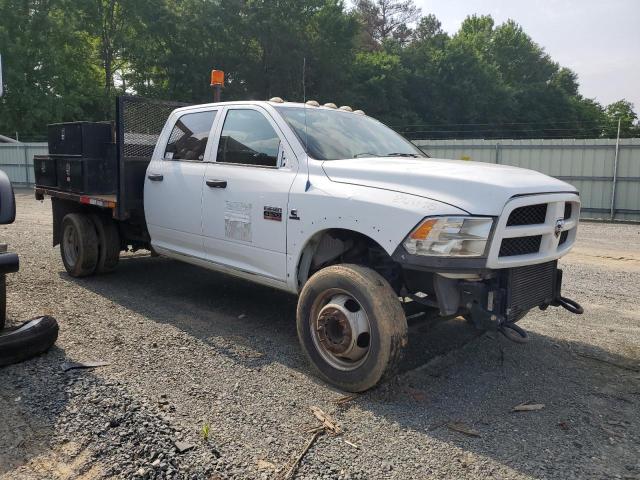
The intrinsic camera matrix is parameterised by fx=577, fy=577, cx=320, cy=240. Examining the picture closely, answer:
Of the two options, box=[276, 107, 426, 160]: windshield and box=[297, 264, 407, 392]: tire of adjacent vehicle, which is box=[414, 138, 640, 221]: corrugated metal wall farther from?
box=[297, 264, 407, 392]: tire of adjacent vehicle

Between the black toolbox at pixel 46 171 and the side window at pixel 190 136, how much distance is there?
2243 millimetres

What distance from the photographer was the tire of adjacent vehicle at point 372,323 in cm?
365

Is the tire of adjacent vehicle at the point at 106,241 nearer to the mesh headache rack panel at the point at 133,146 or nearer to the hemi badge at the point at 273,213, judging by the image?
the mesh headache rack panel at the point at 133,146

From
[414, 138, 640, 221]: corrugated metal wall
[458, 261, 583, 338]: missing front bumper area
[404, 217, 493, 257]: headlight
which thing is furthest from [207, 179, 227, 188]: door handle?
[414, 138, 640, 221]: corrugated metal wall

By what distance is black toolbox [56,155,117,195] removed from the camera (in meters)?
6.73

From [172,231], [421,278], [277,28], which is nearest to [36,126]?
[277,28]

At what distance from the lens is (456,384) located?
161 inches

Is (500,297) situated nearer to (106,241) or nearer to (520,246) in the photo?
(520,246)

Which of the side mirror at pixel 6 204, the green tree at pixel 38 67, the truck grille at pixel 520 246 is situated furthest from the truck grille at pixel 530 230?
the green tree at pixel 38 67

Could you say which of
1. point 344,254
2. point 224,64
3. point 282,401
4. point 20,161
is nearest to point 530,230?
point 344,254

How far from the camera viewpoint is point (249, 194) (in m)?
4.76

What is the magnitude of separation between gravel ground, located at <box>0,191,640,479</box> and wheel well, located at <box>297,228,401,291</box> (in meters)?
0.47

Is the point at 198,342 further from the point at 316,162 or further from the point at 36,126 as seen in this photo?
the point at 36,126

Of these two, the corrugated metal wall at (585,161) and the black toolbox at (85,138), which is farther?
the corrugated metal wall at (585,161)
